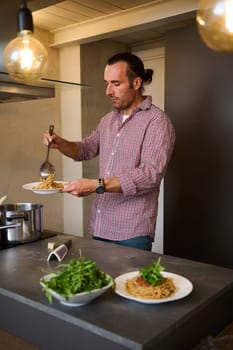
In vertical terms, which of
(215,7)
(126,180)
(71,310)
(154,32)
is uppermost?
(154,32)

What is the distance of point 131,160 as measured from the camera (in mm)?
1915

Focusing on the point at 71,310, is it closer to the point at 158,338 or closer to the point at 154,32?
the point at 158,338

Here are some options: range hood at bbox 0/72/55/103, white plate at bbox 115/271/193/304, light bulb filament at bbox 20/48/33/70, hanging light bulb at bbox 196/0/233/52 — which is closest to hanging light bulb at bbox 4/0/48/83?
light bulb filament at bbox 20/48/33/70

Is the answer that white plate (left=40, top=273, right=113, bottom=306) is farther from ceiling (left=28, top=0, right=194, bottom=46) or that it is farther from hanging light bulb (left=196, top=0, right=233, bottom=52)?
ceiling (left=28, top=0, right=194, bottom=46)

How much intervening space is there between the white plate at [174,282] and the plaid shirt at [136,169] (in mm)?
583

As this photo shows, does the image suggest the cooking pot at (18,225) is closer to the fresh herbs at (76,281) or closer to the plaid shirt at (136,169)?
the plaid shirt at (136,169)

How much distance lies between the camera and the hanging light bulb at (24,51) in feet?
4.82

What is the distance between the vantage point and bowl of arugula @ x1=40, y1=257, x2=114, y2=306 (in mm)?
1018

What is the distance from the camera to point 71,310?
41.3 inches

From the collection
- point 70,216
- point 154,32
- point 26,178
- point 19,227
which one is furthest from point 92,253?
point 154,32

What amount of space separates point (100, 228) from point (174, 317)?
3.30 feet

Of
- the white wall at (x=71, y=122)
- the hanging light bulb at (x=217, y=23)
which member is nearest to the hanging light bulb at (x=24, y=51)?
the hanging light bulb at (x=217, y=23)

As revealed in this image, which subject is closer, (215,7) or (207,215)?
(215,7)

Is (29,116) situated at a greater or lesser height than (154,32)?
lesser
